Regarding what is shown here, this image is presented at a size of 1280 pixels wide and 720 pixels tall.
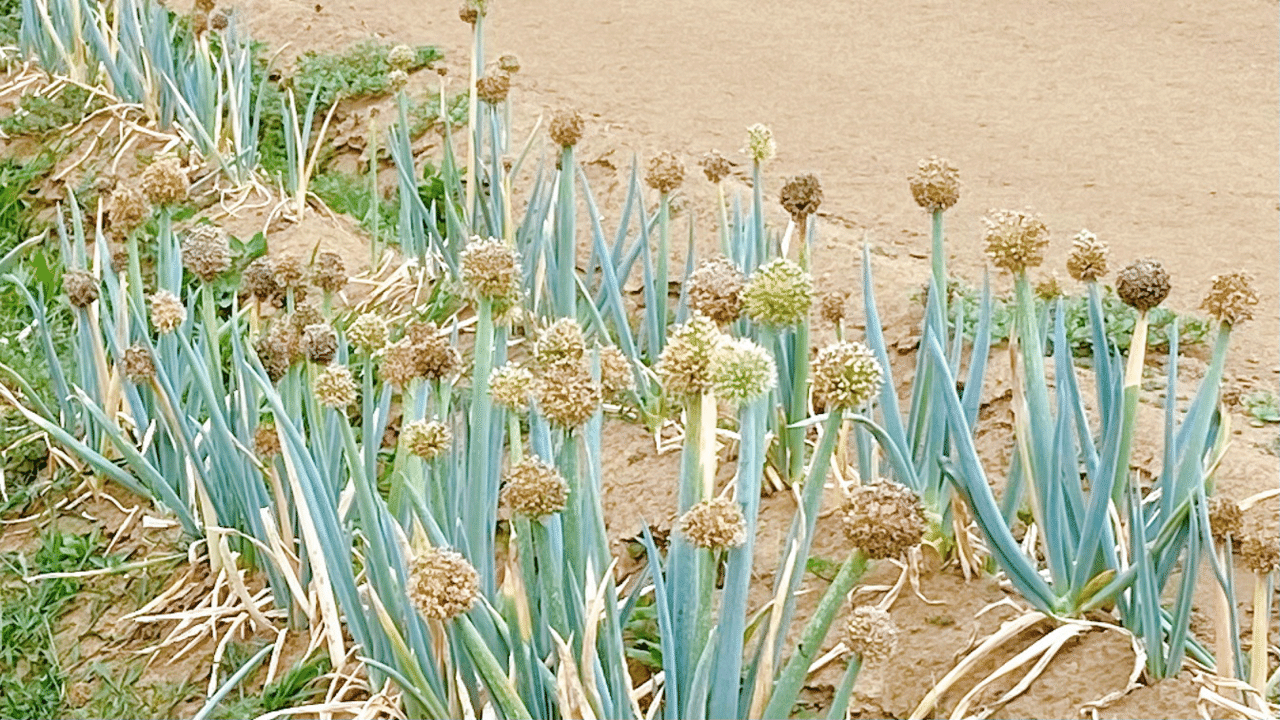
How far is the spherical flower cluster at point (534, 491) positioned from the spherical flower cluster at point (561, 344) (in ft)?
0.58

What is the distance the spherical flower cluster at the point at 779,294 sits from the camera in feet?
5.43

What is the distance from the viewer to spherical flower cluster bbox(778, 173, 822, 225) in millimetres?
2289

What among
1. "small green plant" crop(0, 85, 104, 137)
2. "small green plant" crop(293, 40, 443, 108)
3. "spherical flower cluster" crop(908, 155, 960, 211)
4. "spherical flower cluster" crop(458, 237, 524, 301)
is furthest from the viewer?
"small green plant" crop(293, 40, 443, 108)

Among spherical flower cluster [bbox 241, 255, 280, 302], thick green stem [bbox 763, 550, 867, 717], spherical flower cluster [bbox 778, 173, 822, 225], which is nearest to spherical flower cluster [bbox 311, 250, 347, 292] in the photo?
spherical flower cluster [bbox 241, 255, 280, 302]

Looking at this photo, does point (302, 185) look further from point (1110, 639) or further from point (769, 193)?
point (1110, 639)

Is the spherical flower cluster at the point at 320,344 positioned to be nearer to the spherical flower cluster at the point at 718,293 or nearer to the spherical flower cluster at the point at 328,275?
the spherical flower cluster at the point at 328,275

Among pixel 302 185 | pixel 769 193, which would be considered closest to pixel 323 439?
pixel 302 185

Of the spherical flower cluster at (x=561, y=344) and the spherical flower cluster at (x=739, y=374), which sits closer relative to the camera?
the spherical flower cluster at (x=739, y=374)

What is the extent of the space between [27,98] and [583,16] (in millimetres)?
2469

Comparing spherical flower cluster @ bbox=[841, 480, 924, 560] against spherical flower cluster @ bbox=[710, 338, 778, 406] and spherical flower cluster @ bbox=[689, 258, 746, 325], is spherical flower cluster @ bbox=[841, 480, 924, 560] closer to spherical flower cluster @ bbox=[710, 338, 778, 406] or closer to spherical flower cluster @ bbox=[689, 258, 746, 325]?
spherical flower cluster @ bbox=[710, 338, 778, 406]

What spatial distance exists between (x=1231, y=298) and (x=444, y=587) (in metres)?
1.13

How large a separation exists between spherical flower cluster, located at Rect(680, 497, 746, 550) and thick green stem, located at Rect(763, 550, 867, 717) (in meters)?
0.12

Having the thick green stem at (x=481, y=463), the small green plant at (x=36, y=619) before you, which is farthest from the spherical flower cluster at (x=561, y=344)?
the small green plant at (x=36, y=619)

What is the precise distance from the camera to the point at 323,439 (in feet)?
7.38
